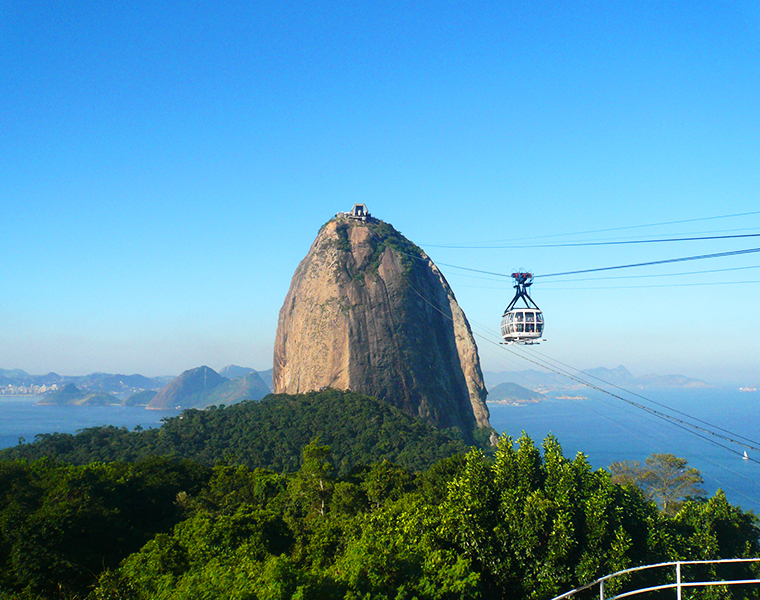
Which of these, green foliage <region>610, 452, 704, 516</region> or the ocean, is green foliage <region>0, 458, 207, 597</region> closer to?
green foliage <region>610, 452, 704, 516</region>

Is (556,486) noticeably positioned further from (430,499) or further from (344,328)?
(344,328)

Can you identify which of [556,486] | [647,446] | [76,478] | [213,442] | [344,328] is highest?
[344,328]

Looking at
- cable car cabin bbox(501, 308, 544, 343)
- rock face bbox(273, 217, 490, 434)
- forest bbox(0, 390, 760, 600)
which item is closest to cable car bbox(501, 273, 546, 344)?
cable car cabin bbox(501, 308, 544, 343)

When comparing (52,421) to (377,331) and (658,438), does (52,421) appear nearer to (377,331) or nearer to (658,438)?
(377,331)

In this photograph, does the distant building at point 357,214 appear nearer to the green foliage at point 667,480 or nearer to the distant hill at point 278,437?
the distant hill at point 278,437

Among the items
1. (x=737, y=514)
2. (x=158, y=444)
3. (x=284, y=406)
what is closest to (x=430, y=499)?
(x=737, y=514)

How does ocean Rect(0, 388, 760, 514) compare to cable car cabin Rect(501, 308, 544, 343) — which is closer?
cable car cabin Rect(501, 308, 544, 343)
